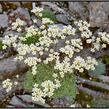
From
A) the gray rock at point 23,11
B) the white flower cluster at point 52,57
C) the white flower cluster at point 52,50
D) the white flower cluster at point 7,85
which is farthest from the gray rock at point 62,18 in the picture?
the white flower cluster at point 7,85

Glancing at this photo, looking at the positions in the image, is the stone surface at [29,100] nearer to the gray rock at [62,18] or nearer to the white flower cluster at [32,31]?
the white flower cluster at [32,31]

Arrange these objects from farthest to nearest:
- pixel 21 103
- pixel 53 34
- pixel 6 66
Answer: pixel 53 34 → pixel 6 66 → pixel 21 103

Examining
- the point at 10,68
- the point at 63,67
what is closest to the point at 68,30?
the point at 63,67

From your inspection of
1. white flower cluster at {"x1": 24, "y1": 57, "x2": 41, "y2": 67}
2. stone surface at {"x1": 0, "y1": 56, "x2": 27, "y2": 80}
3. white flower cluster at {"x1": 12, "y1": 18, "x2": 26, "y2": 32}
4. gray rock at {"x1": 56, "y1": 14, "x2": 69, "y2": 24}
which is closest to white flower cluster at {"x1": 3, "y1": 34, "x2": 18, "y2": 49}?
white flower cluster at {"x1": 12, "y1": 18, "x2": 26, "y2": 32}

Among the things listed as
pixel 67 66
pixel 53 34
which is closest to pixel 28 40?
pixel 53 34

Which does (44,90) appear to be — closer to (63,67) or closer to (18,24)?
(63,67)

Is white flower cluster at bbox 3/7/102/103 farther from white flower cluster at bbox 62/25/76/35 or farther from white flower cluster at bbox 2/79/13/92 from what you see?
white flower cluster at bbox 2/79/13/92

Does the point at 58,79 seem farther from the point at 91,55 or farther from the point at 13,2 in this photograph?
the point at 13,2
